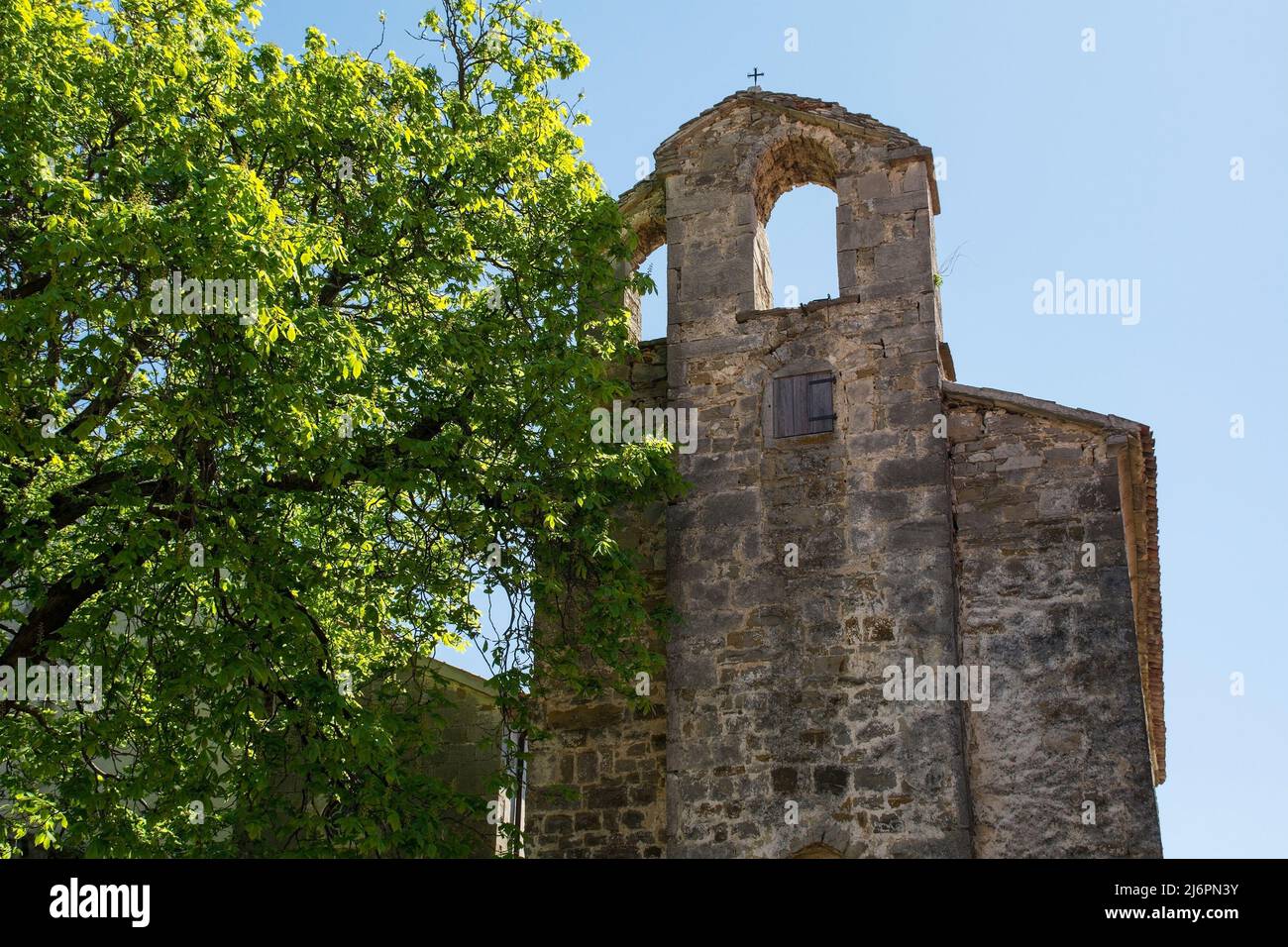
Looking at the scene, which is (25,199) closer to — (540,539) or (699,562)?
(540,539)

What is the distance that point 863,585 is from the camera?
11.8m

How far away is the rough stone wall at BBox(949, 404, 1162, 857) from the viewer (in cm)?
1073

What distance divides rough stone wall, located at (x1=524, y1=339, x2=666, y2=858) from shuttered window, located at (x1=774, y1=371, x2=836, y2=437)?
1.42 m

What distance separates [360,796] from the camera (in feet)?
33.1

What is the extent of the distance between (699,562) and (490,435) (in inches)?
88.3

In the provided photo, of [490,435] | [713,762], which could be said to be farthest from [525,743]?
[490,435]

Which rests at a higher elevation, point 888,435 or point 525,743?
point 888,435

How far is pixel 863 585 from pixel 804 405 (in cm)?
175
